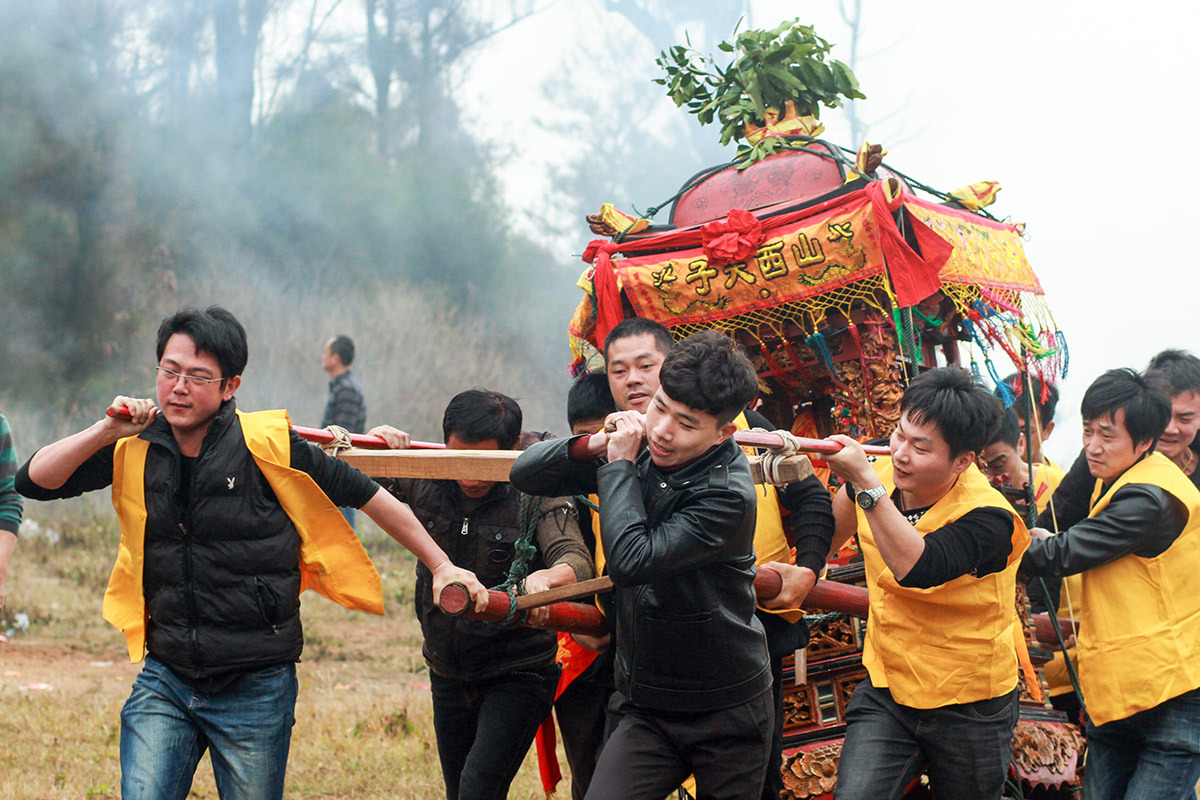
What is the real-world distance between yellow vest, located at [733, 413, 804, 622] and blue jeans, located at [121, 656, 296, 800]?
153cm

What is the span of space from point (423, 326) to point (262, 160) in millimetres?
3312

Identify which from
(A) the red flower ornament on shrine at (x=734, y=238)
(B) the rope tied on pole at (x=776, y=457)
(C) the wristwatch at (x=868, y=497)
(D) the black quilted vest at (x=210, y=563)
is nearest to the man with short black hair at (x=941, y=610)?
(C) the wristwatch at (x=868, y=497)

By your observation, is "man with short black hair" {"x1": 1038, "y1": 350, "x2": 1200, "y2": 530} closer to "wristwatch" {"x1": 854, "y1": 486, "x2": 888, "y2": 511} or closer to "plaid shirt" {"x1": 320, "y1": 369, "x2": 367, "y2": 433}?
"wristwatch" {"x1": 854, "y1": 486, "x2": 888, "y2": 511}

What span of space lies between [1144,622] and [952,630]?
2.65ft

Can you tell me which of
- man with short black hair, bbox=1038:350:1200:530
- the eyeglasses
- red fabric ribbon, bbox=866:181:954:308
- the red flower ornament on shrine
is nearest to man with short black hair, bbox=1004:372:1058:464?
man with short black hair, bbox=1038:350:1200:530

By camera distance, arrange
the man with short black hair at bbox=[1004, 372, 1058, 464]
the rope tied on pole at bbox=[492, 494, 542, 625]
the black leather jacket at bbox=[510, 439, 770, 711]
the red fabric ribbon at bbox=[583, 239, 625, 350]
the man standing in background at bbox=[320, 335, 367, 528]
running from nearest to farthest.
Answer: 1. the black leather jacket at bbox=[510, 439, 770, 711]
2. the rope tied on pole at bbox=[492, 494, 542, 625]
3. the red fabric ribbon at bbox=[583, 239, 625, 350]
4. the man with short black hair at bbox=[1004, 372, 1058, 464]
5. the man standing in background at bbox=[320, 335, 367, 528]

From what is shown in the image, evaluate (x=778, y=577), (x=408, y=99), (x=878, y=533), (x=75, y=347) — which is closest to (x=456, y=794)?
(x=778, y=577)

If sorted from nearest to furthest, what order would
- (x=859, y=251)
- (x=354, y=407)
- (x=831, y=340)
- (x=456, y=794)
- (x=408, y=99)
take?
1. (x=456, y=794)
2. (x=859, y=251)
3. (x=831, y=340)
4. (x=354, y=407)
5. (x=408, y=99)

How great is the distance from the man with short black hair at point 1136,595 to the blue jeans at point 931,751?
549mm

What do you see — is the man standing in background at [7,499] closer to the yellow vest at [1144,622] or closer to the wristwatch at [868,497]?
the wristwatch at [868,497]

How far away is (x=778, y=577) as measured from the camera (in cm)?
321

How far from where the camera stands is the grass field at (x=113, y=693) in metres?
5.10

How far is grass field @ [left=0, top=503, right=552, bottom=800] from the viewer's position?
5102 mm

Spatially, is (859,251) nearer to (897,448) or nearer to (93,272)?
(897,448)
